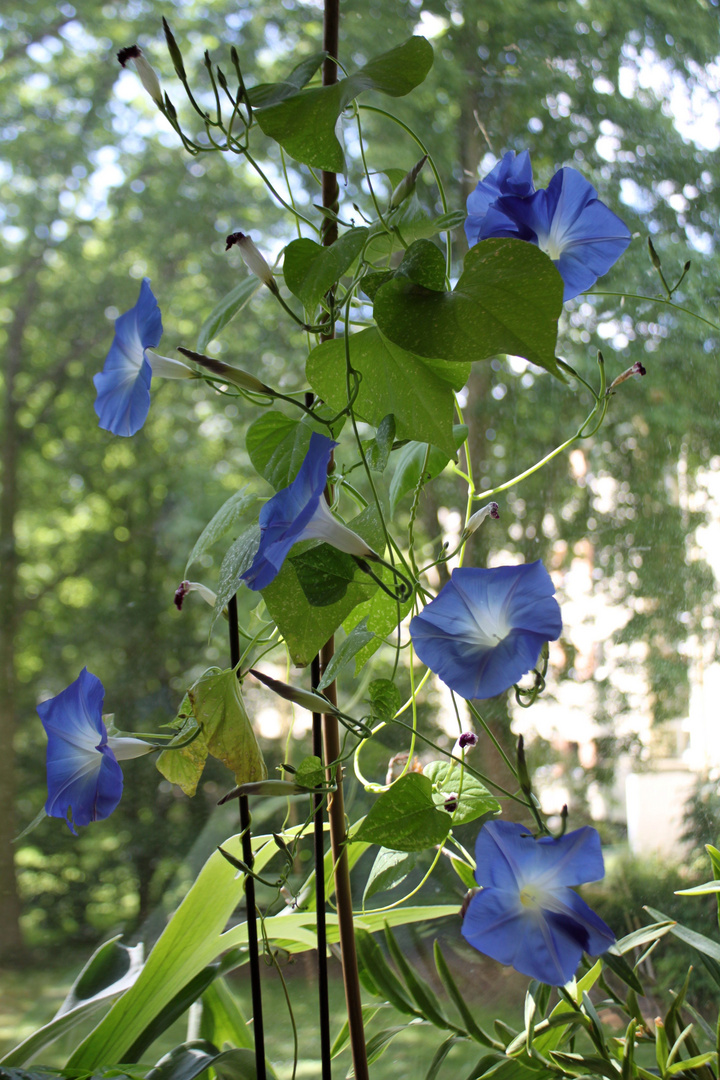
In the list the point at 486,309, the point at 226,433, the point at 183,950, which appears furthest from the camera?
the point at 226,433

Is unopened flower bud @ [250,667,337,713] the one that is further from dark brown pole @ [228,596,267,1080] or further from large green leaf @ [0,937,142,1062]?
large green leaf @ [0,937,142,1062]

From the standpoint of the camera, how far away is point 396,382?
0.42m

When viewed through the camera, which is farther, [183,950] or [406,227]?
[183,950]

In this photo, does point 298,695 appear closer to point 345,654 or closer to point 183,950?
point 345,654

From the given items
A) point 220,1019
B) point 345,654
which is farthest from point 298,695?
point 220,1019

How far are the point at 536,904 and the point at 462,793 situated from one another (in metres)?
0.14

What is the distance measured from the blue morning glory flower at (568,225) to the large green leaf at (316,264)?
0.30 ft

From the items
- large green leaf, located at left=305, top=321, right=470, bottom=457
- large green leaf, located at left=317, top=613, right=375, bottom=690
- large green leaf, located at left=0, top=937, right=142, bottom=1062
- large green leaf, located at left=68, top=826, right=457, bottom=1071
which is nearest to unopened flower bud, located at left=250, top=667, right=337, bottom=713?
large green leaf, located at left=317, top=613, right=375, bottom=690

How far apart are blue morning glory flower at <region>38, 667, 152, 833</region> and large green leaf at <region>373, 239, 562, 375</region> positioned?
26 centimetres

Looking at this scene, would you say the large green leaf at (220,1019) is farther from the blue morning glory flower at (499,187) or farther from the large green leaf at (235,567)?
the blue morning glory flower at (499,187)

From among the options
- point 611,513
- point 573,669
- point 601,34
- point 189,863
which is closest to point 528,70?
point 601,34

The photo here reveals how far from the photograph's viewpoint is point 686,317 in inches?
31.5

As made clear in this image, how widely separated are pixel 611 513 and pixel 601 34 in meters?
0.55

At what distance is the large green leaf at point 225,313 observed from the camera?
45cm
